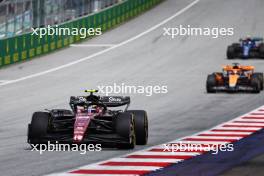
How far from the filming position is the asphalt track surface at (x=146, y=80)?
1780 cm

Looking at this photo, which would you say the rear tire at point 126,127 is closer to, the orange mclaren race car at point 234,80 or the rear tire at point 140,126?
the rear tire at point 140,126

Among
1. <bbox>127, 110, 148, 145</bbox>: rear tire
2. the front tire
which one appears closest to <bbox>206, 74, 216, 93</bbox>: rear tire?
the front tire

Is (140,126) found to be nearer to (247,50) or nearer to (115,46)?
(247,50)

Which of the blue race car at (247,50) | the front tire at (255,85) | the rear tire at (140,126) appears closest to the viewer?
the rear tire at (140,126)

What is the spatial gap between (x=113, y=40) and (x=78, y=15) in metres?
3.28

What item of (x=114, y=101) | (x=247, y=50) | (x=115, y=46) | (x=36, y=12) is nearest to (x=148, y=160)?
(x=114, y=101)

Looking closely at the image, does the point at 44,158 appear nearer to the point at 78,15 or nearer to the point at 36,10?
the point at 36,10

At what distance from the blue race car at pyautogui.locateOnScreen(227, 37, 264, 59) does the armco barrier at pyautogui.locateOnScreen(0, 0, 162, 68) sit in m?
9.45

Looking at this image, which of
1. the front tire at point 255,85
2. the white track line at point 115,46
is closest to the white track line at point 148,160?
the front tire at point 255,85

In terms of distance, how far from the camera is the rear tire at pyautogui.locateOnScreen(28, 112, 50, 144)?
17.3 m

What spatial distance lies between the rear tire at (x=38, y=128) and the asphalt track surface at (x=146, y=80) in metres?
0.32

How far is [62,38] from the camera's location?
4972 centimetres

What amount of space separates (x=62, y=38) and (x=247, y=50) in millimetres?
11146

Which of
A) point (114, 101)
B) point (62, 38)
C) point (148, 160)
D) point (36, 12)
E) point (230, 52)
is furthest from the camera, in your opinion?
point (62, 38)
